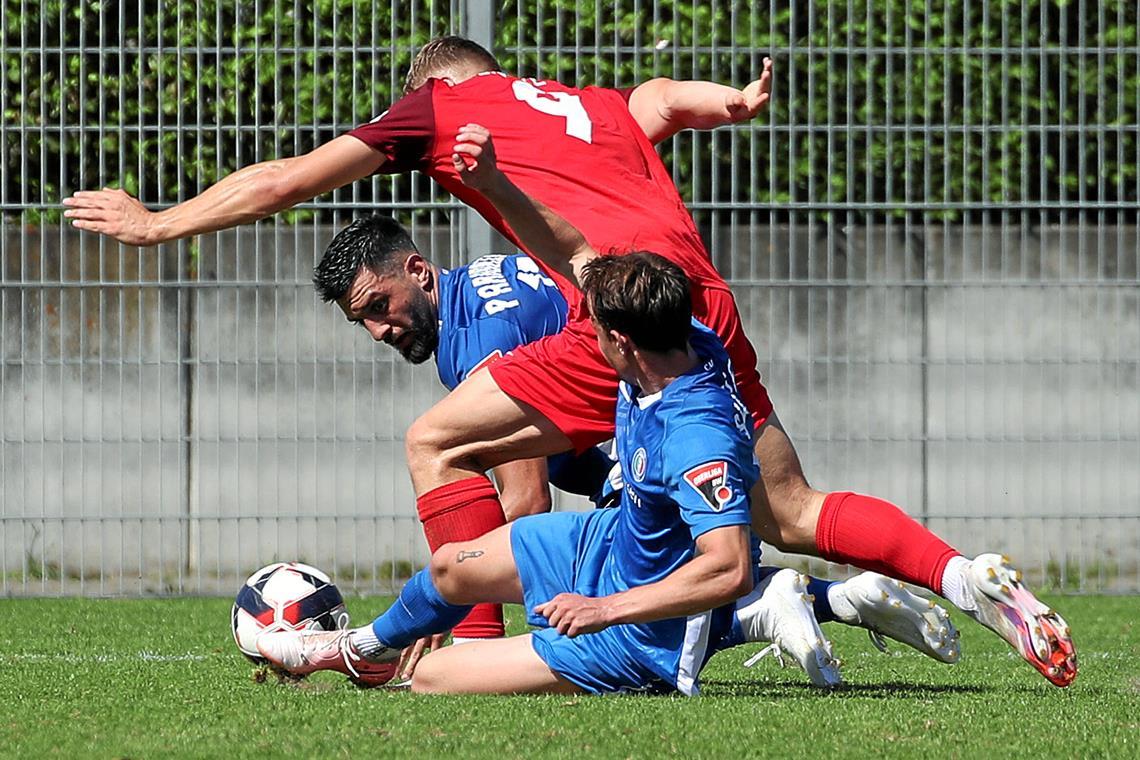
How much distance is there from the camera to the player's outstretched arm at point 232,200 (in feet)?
14.6

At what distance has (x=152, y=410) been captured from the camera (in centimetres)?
805

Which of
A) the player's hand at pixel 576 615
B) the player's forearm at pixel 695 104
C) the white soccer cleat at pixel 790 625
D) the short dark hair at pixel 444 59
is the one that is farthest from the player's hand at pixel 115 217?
the white soccer cleat at pixel 790 625

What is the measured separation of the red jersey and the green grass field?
1.14 m

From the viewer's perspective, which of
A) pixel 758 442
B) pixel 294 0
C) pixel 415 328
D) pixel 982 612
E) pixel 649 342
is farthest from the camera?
pixel 294 0

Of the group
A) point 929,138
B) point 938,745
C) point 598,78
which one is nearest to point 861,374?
point 929,138

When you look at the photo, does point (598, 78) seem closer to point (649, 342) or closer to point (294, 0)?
point (294, 0)

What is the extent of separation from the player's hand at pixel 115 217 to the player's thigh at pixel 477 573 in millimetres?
1009

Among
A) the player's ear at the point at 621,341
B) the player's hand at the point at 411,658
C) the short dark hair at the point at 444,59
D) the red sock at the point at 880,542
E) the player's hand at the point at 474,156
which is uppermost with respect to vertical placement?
the short dark hair at the point at 444,59

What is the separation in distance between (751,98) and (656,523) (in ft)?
4.43

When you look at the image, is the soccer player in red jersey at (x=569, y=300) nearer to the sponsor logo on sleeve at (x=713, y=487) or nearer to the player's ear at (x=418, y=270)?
the player's ear at (x=418, y=270)

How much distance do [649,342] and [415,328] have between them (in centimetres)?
132

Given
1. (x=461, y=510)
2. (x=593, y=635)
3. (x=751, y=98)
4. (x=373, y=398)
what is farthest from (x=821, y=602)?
(x=373, y=398)

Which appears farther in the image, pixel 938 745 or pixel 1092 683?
pixel 1092 683

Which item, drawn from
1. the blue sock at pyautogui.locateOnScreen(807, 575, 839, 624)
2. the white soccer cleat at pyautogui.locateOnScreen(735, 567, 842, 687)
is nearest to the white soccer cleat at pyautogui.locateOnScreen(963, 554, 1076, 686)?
the white soccer cleat at pyautogui.locateOnScreen(735, 567, 842, 687)
